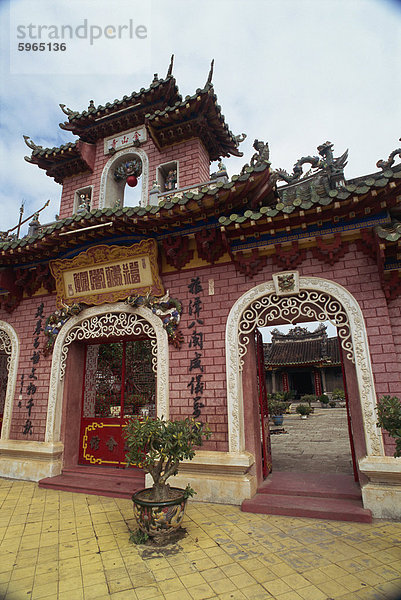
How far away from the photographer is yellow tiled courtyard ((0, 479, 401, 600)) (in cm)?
292

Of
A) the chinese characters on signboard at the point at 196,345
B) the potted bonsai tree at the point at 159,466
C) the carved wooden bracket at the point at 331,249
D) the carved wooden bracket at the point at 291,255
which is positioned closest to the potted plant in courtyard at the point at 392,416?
the potted bonsai tree at the point at 159,466

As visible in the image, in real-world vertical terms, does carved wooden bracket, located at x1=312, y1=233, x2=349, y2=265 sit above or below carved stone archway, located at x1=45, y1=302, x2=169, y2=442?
above

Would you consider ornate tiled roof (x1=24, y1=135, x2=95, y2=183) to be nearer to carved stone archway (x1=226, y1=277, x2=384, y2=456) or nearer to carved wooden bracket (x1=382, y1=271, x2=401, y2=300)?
carved stone archway (x1=226, y1=277, x2=384, y2=456)

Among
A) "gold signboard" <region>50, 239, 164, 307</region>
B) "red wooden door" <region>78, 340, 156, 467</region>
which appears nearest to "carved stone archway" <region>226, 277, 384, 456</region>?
"gold signboard" <region>50, 239, 164, 307</region>

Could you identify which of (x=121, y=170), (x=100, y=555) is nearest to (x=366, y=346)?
(x=100, y=555)

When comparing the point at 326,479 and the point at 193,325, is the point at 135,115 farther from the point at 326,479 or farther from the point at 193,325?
the point at 326,479

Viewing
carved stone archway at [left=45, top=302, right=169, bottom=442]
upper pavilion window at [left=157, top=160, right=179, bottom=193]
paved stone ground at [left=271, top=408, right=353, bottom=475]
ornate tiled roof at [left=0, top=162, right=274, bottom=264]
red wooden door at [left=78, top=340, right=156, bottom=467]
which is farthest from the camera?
upper pavilion window at [left=157, top=160, right=179, bottom=193]

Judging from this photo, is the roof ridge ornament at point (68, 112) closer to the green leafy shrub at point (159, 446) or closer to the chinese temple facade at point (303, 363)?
the green leafy shrub at point (159, 446)

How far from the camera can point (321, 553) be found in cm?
353

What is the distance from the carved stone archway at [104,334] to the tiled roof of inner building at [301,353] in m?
26.5

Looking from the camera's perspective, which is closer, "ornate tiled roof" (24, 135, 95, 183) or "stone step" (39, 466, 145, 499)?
"stone step" (39, 466, 145, 499)

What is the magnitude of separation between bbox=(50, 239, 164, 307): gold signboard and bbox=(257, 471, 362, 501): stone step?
12.9ft

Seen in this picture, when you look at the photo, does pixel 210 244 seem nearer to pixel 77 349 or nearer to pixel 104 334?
pixel 104 334

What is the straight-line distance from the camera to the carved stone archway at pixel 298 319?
189 inches
